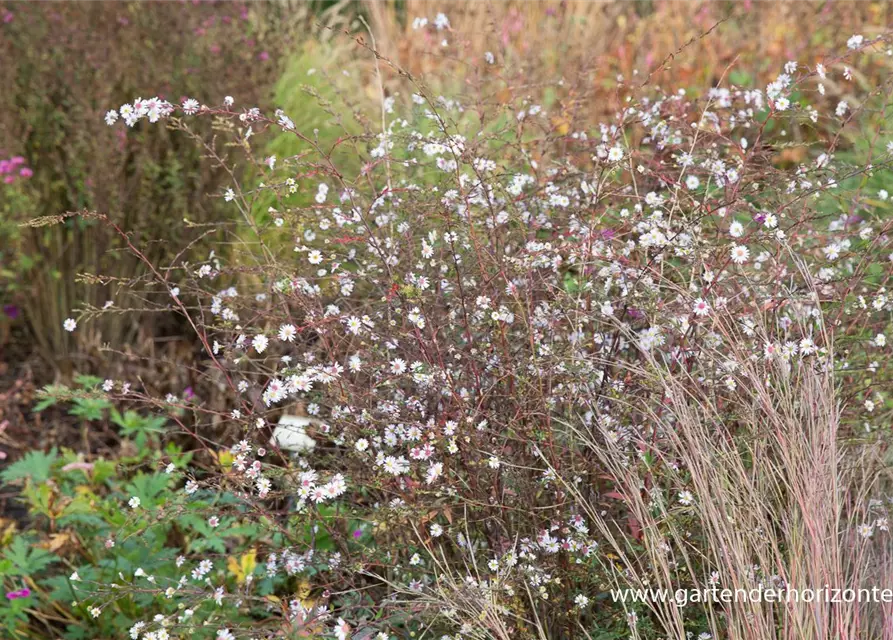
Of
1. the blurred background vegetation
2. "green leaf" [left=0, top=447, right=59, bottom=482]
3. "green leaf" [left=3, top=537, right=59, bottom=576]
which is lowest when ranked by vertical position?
"green leaf" [left=3, top=537, right=59, bottom=576]

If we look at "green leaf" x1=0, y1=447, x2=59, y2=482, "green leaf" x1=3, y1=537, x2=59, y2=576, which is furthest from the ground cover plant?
"green leaf" x1=0, y1=447, x2=59, y2=482

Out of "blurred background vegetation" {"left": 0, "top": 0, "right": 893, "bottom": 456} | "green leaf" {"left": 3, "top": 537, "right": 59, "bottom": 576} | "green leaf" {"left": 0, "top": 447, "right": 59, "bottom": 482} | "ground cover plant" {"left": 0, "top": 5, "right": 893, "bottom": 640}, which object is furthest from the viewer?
"blurred background vegetation" {"left": 0, "top": 0, "right": 893, "bottom": 456}

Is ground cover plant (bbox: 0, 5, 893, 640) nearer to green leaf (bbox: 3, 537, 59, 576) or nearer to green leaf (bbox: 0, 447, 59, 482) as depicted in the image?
green leaf (bbox: 3, 537, 59, 576)

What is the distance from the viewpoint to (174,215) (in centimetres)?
434

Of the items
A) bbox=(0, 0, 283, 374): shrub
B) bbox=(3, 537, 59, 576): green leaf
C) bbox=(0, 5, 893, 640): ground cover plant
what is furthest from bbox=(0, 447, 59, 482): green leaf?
bbox=(0, 0, 283, 374): shrub

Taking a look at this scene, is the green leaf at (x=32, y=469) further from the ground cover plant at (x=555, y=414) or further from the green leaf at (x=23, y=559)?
the ground cover plant at (x=555, y=414)

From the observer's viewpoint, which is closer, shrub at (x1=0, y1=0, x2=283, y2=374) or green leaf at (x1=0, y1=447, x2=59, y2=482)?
green leaf at (x1=0, y1=447, x2=59, y2=482)

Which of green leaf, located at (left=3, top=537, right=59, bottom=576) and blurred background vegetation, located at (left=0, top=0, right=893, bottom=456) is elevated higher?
blurred background vegetation, located at (left=0, top=0, right=893, bottom=456)

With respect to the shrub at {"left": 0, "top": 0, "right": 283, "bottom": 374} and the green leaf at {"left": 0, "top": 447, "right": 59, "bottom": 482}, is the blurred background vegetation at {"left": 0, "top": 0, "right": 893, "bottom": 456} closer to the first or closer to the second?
the shrub at {"left": 0, "top": 0, "right": 283, "bottom": 374}

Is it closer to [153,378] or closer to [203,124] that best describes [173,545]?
[153,378]

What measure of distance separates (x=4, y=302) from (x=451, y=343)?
330 centimetres

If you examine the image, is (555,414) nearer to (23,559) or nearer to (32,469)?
(23,559)

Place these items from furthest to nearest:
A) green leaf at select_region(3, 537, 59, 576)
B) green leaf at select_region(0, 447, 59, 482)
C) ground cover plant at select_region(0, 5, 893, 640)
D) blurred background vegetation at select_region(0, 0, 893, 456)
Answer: blurred background vegetation at select_region(0, 0, 893, 456)
green leaf at select_region(0, 447, 59, 482)
green leaf at select_region(3, 537, 59, 576)
ground cover plant at select_region(0, 5, 893, 640)

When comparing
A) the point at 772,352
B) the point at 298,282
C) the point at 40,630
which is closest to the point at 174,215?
the point at 40,630
